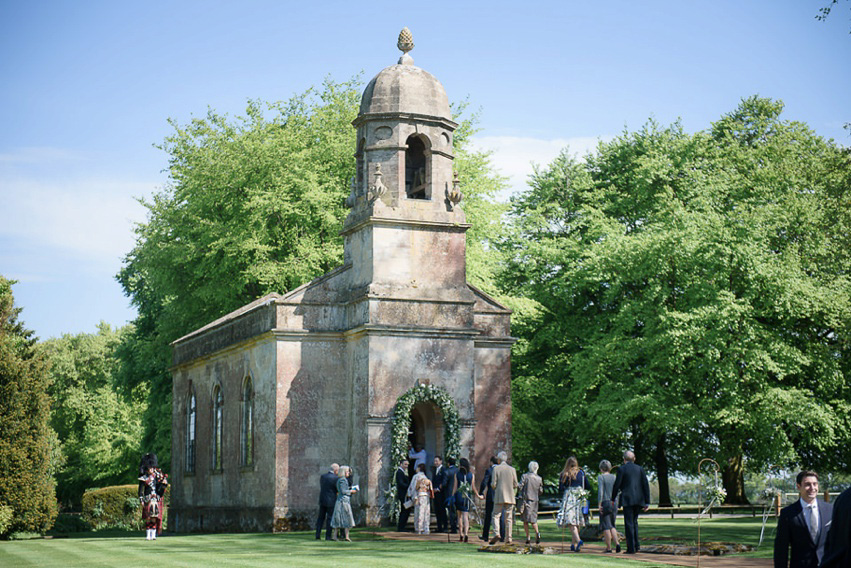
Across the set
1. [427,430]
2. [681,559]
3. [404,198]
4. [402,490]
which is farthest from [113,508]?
[681,559]

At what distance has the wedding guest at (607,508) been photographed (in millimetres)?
21703

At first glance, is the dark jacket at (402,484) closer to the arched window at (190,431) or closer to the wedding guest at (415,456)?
the wedding guest at (415,456)

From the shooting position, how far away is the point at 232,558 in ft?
65.0

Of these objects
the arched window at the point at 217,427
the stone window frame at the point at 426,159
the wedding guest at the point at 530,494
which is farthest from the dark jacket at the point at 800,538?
the arched window at the point at 217,427

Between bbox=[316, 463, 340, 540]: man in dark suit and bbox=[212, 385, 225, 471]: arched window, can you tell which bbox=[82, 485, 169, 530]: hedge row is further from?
bbox=[316, 463, 340, 540]: man in dark suit

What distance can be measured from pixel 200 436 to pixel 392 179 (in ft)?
40.6

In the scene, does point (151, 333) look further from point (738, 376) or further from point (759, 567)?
point (759, 567)

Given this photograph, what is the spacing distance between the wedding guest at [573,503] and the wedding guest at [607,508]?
1.39 ft

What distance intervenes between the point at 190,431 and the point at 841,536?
108 ft

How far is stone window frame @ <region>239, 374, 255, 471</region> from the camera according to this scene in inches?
1264

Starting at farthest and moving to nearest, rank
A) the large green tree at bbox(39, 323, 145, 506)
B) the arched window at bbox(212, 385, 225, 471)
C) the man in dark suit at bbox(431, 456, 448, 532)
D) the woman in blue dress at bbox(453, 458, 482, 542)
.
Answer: the large green tree at bbox(39, 323, 145, 506) → the arched window at bbox(212, 385, 225, 471) → the man in dark suit at bbox(431, 456, 448, 532) → the woman in blue dress at bbox(453, 458, 482, 542)

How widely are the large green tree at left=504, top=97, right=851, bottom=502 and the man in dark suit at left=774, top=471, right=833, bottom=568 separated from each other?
Result: 881 inches

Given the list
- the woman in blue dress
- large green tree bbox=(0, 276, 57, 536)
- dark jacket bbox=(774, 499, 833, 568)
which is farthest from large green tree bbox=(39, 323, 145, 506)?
dark jacket bbox=(774, 499, 833, 568)

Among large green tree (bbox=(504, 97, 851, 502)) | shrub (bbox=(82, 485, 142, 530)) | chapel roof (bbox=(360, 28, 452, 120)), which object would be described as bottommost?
shrub (bbox=(82, 485, 142, 530))
